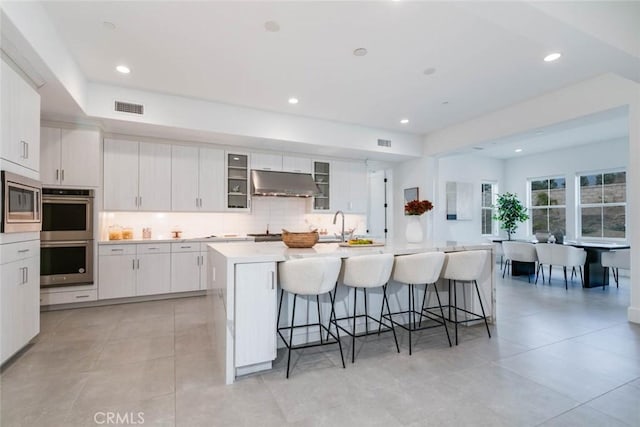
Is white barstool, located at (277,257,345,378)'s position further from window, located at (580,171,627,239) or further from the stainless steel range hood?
window, located at (580,171,627,239)

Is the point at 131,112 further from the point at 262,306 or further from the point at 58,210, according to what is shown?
the point at 262,306

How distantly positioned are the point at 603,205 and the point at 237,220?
309 inches

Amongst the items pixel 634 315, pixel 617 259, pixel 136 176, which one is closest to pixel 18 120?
pixel 136 176

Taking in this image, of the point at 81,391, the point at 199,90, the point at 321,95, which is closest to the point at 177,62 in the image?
the point at 199,90

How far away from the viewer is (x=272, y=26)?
9.05 ft

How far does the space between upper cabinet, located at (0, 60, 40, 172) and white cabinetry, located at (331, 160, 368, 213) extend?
449 cm

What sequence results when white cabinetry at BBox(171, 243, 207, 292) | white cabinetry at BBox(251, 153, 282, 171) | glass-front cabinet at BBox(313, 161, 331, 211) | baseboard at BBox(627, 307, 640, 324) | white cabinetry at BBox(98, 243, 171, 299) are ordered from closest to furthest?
1. baseboard at BBox(627, 307, 640, 324)
2. white cabinetry at BBox(98, 243, 171, 299)
3. white cabinetry at BBox(171, 243, 207, 292)
4. white cabinetry at BBox(251, 153, 282, 171)
5. glass-front cabinet at BBox(313, 161, 331, 211)

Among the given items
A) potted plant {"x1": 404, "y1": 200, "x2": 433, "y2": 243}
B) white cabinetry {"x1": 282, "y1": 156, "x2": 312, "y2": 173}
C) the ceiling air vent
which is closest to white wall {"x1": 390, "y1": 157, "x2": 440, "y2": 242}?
white cabinetry {"x1": 282, "y1": 156, "x2": 312, "y2": 173}

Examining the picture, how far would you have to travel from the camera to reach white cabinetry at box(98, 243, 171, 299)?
427 centimetres

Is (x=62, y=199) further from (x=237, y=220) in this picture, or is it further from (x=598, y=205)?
(x=598, y=205)

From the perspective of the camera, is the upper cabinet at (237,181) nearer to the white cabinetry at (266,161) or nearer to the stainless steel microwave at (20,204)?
the white cabinetry at (266,161)

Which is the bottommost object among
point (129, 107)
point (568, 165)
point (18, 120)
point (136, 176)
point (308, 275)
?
point (308, 275)

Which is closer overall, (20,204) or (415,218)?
(20,204)

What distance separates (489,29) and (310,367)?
3.37 metres
